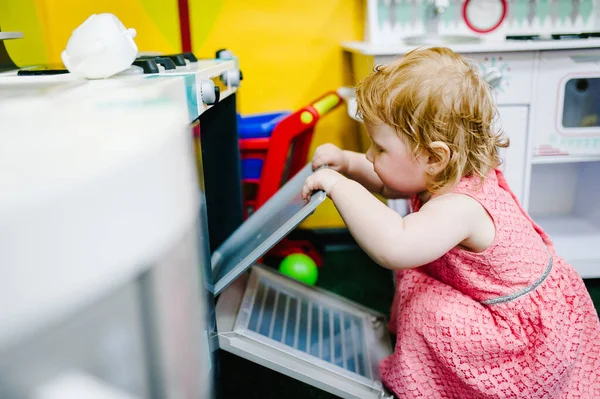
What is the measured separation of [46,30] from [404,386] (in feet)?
5.05

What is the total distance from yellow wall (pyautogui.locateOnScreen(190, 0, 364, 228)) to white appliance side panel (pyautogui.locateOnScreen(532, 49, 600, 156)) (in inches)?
23.7

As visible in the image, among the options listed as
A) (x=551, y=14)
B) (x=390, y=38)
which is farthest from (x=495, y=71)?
(x=551, y=14)

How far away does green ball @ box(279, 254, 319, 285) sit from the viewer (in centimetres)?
140

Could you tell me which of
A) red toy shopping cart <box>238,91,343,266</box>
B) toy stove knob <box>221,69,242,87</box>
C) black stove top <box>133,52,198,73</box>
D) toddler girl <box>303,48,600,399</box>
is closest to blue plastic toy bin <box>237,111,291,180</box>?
red toy shopping cart <box>238,91,343,266</box>

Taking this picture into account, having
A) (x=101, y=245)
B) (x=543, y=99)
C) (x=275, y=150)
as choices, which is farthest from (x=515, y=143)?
(x=101, y=245)

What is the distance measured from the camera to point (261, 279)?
1145 mm

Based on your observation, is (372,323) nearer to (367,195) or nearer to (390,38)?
(367,195)

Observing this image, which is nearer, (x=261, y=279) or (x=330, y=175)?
(x=330, y=175)

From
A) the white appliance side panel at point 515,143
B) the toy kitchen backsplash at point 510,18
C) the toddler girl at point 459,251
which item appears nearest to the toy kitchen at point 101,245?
the toddler girl at point 459,251

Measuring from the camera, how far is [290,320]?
1022mm

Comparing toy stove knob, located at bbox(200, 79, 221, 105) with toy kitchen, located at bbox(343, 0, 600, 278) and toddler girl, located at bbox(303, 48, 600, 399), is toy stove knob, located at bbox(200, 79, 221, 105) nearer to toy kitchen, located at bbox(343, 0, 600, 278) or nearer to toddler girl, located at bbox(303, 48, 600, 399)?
toddler girl, located at bbox(303, 48, 600, 399)

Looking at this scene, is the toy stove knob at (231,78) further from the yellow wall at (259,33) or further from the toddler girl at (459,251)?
the yellow wall at (259,33)

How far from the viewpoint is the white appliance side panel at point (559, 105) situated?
129 centimetres

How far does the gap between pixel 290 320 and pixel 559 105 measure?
0.89m
